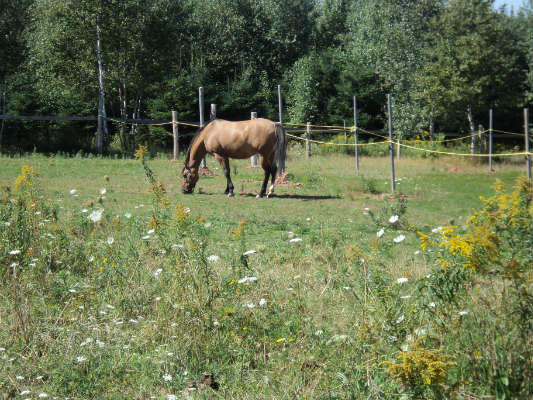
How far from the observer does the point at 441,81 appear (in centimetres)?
2456

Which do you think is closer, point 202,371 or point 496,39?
point 202,371

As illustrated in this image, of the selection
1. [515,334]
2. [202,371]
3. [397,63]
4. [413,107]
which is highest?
[397,63]

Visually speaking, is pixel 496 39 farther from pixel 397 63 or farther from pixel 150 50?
pixel 150 50

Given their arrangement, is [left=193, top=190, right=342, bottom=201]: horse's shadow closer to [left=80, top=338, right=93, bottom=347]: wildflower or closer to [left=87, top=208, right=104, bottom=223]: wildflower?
[left=87, top=208, right=104, bottom=223]: wildflower

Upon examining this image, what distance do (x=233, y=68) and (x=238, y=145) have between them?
26.2 metres

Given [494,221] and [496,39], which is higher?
[496,39]

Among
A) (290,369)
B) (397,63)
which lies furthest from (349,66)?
(290,369)

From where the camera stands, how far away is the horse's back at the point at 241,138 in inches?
483

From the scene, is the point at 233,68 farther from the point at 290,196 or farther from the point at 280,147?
the point at 290,196

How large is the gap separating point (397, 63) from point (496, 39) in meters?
5.94

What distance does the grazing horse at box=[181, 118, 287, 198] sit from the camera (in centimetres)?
1221

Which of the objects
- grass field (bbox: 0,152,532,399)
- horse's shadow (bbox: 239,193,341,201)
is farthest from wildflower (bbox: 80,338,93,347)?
horse's shadow (bbox: 239,193,341,201)

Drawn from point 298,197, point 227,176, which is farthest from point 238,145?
point 298,197

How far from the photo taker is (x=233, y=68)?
37.6 m
